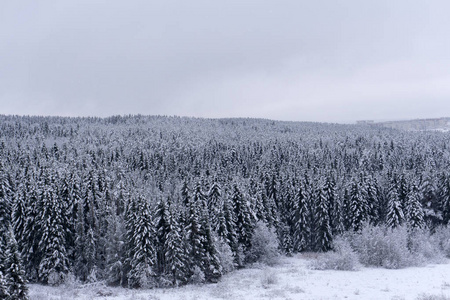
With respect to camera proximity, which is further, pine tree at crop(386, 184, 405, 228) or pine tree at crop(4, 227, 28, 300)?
pine tree at crop(386, 184, 405, 228)

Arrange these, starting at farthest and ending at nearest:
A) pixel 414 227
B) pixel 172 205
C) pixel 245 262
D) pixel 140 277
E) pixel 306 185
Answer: pixel 306 185 → pixel 414 227 → pixel 245 262 → pixel 172 205 → pixel 140 277

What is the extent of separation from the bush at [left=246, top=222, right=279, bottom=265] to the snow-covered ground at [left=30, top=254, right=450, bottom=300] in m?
4.66

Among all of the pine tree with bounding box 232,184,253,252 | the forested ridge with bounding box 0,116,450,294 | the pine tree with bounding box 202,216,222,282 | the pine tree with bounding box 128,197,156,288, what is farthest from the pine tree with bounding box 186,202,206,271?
the pine tree with bounding box 232,184,253,252

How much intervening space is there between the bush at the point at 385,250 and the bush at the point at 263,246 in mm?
12241

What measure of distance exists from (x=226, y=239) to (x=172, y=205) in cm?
942

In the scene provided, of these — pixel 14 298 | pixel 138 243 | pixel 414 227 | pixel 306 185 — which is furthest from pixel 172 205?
pixel 414 227

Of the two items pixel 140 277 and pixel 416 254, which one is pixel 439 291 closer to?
pixel 416 254

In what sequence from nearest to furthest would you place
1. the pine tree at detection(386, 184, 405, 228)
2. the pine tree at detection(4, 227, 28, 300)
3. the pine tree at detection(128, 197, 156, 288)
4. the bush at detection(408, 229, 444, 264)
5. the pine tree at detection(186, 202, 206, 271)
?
the pine tree at detection(4, 227, 28, 300), the pine tree at detection(128, 197, 156, 288), the pine tree at detection(186, 202, 206, 271), the bush at detection(408, 229, 444, 264), the pine tree at detection(386, 184, 405, 228)

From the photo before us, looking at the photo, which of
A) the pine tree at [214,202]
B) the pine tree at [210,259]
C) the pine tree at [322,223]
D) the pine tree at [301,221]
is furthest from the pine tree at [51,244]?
the pine tree at [322,223]

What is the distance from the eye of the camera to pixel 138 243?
42.6 m

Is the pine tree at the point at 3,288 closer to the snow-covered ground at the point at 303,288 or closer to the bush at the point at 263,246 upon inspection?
the snow-covered ground at the point at 303,288

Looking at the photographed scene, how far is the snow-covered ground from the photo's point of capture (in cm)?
3334

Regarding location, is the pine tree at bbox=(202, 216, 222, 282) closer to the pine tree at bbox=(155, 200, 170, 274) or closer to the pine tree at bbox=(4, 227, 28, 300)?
the pine tree at bbox=(155, 200, 170, 274)

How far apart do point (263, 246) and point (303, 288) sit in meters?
15.2
